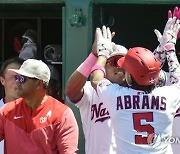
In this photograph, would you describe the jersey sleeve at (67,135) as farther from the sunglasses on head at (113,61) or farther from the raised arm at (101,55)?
the sunglasses on head at (113,61)

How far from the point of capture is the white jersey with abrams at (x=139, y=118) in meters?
3.42

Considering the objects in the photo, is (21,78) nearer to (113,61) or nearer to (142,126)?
(113,61)

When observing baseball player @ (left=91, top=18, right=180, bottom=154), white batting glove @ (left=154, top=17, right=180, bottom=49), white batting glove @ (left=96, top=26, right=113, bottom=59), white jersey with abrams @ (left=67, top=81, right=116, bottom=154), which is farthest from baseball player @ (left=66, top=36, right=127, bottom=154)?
white batting glove @ (left=154, top=17, right=180, bottom=49)

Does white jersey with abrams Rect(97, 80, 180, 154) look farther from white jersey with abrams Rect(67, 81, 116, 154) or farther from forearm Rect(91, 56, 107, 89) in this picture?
white jersey with abrams Rect(67, 81, 116, 154)

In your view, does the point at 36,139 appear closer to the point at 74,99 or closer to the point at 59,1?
the point at 74,99

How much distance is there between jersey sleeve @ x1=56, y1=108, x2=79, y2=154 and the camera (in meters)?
3.48

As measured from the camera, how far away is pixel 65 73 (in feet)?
16.3

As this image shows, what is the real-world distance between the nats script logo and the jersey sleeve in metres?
0.30

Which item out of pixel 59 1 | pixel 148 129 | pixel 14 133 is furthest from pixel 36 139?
pixel 59 1

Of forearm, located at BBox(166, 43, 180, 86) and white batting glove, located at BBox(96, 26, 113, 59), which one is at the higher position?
white batting glove, located at BBox(96, 26, 113, 59)

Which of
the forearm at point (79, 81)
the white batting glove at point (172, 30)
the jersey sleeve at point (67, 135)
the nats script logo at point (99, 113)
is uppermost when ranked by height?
the white batting glove at point (172, 30)

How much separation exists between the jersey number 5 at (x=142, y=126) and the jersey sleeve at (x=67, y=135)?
15.8 inches

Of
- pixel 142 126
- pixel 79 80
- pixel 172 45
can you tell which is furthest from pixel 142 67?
pixel 172 45

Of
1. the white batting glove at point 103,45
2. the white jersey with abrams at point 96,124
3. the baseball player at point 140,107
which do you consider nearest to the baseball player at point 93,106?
the white jersey with abrams at point 96,124
